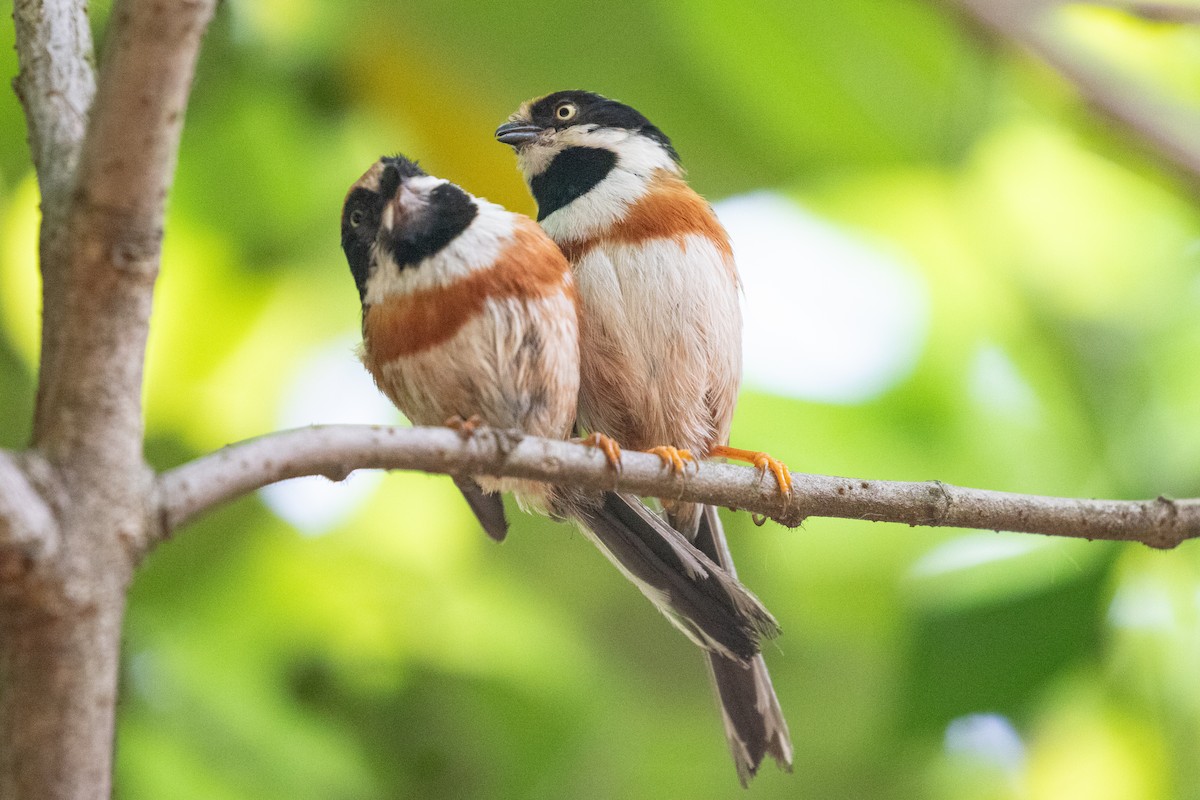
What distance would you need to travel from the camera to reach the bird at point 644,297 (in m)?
2.89

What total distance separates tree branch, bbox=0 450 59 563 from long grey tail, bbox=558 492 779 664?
52.7 inches

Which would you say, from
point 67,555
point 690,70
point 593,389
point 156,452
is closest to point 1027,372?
point 690,70

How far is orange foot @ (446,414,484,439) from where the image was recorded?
1.84 m

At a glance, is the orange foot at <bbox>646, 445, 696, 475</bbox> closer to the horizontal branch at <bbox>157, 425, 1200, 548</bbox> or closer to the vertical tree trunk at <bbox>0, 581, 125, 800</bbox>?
the horizontal branch at <bbox>157, 425, 1200, 548</bbox>

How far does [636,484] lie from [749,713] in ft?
3.38

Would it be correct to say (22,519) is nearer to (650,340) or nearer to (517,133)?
(650,340)

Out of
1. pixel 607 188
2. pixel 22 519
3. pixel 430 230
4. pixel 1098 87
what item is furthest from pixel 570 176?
pixel 22 519

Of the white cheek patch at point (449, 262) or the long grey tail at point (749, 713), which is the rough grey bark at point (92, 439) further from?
the long grey tail at point (749, 713)

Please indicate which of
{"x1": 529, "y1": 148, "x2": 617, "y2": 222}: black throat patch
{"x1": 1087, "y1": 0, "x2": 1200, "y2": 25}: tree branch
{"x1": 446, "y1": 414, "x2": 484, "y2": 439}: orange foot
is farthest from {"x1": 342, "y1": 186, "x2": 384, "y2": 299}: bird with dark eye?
{"x1": 1087, "y1": 0, "x2": 1200, "y2": 25}: tree branch

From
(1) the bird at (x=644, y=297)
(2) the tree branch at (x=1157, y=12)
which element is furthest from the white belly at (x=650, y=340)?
(2) the tree branch at (x=1157, y=12)

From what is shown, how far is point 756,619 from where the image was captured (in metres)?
2.45

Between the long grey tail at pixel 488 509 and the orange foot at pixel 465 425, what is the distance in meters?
0.14

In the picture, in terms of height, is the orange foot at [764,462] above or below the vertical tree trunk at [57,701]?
below

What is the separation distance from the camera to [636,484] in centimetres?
208
